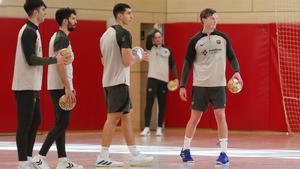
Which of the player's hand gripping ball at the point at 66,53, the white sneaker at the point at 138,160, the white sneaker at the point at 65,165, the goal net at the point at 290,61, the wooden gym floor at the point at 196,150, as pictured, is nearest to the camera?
the player's hand gripping ball at the point at 66,53

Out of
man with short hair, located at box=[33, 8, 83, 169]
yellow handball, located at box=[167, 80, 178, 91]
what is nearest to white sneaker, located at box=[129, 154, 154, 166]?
man with short hair, located at box=[33, 8, 83, 169]

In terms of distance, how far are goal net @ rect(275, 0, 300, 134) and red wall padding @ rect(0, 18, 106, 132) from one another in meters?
3.77

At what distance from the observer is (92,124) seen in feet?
46.6

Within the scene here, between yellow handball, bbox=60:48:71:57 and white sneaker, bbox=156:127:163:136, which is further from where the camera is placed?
white sneaker, bbox=156:127:163:136

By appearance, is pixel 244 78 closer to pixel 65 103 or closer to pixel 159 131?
pixel 159 131

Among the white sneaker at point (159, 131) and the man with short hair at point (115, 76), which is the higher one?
the man with short hair at point (115, 76)

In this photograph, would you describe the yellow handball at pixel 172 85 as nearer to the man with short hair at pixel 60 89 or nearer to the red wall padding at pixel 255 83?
A: the red wall padding at pixel 255 83

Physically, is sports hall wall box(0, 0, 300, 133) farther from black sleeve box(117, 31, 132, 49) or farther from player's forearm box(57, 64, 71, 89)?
player's forearm box(57, 64, 71, 89)

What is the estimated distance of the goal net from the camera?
1380cm

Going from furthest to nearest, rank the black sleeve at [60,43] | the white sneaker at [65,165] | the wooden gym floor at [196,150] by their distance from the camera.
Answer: the wooden gym floor at [196,150], the white sneaker at [65,165], the black sleeve at [60,43]

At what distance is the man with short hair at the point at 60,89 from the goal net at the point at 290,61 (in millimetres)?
6750

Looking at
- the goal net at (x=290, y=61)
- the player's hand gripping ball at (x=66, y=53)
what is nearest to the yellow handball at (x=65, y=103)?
the player's hand gripping ball at (x=66, y=53)

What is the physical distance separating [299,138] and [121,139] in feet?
11.3

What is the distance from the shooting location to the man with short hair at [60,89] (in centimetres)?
796
